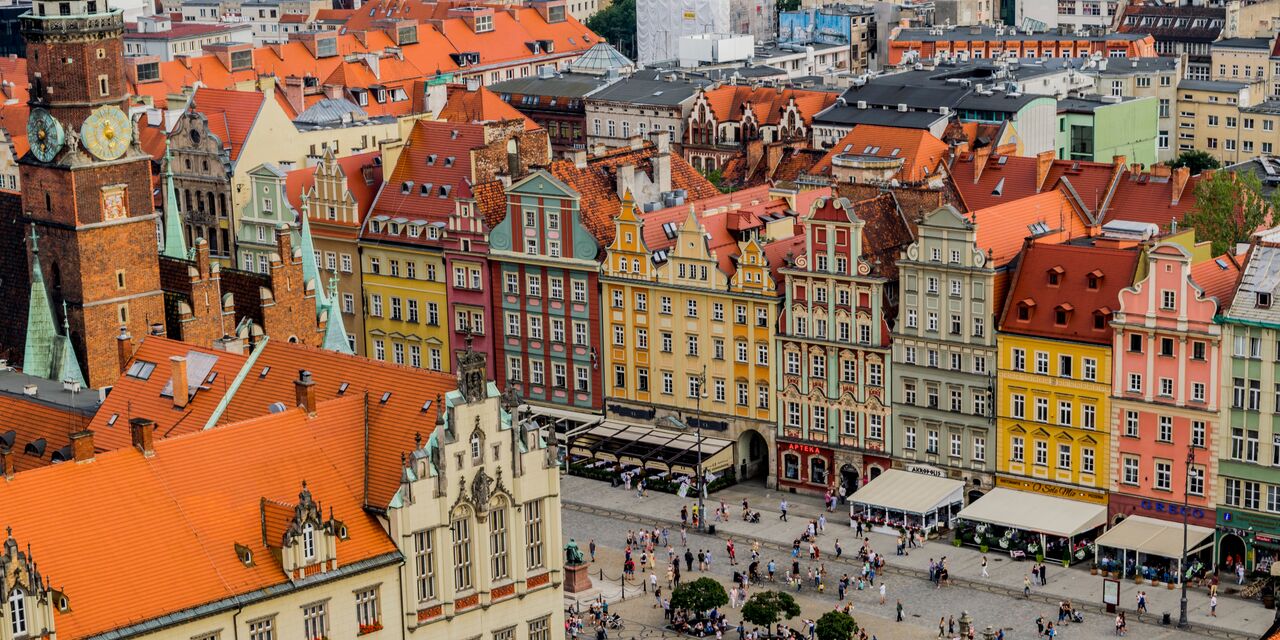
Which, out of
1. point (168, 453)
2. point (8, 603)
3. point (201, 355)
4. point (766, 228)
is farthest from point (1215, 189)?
point (8, 603)

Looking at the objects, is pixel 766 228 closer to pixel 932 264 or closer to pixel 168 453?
pixel 932 264

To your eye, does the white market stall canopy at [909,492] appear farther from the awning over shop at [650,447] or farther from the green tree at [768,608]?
the green tree at [768,608]

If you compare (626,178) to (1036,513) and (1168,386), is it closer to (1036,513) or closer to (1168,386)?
(1036,513)

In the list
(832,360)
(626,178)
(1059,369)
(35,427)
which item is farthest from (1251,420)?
(35,427)

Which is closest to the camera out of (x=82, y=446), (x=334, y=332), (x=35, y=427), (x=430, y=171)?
(x=82, y=446)

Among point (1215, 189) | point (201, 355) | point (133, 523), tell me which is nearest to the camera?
point (133, 523)

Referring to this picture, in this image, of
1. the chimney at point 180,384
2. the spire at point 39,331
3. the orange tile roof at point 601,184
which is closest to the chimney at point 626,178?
the orange tile roof at point 601,184
